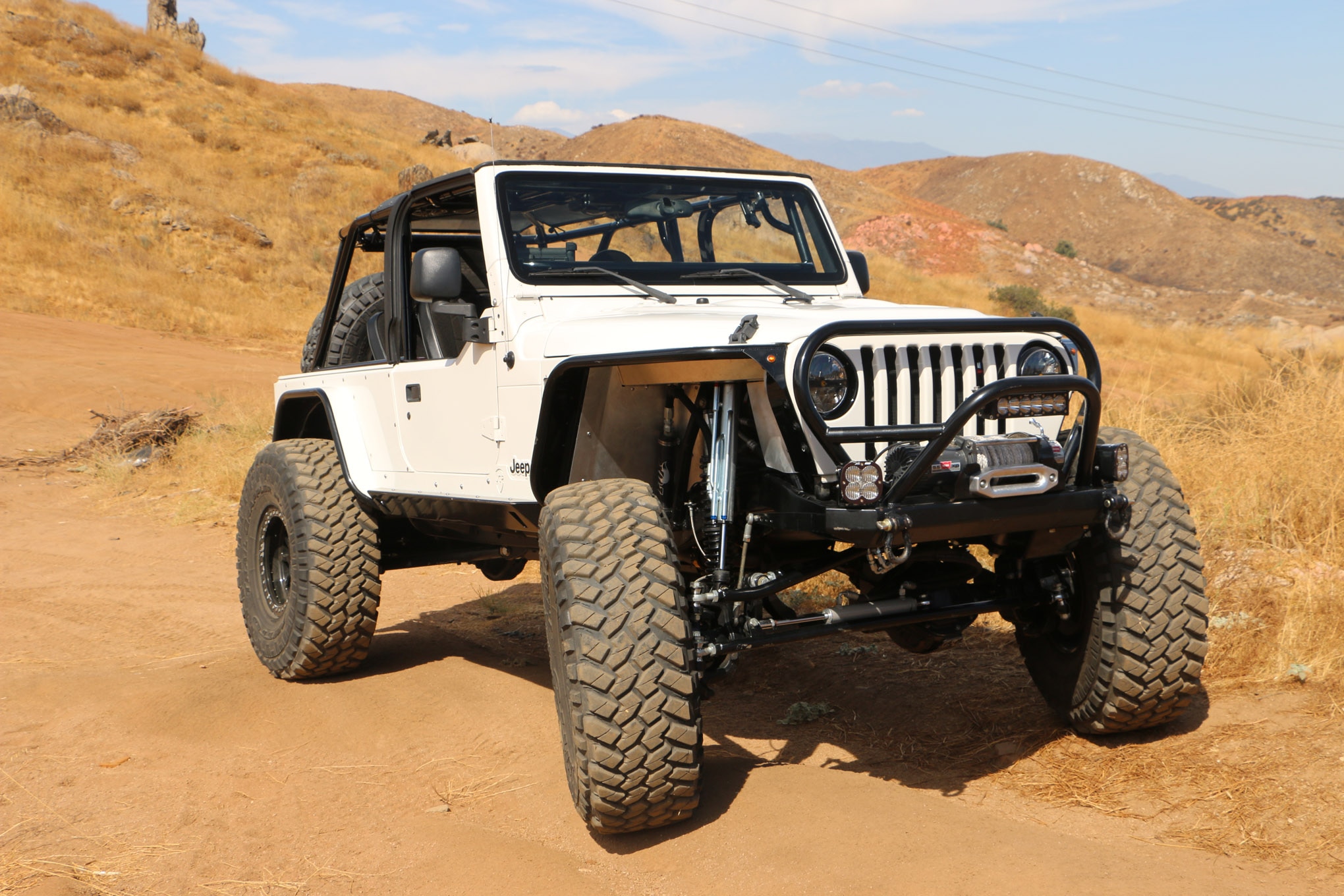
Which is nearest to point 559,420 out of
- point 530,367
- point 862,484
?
point 530,367

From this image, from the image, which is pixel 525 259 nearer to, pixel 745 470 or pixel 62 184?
pixel 745 470

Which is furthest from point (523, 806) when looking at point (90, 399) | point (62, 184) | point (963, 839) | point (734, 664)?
point (62, 184)

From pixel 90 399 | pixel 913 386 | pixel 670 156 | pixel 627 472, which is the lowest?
pixel 90 399

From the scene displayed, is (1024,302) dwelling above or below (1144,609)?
above

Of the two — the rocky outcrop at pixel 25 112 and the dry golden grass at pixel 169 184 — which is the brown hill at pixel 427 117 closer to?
the dry golden grass at pixel 169 184

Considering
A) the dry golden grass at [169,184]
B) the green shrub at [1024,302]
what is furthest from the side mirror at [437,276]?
the green shrub at [1024,302]

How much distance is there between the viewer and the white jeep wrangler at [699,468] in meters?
3.21

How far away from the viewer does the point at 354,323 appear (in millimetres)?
5973

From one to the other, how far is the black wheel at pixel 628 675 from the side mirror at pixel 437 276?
49.5 inches

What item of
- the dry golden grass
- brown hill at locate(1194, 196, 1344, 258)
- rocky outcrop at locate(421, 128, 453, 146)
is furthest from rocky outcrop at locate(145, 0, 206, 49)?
brown hill at locate(1194, 196, 1344, 258)

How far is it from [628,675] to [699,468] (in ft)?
3.02

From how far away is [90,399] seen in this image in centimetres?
1480

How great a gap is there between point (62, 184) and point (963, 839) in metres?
27.2

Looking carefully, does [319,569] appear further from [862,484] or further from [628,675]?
[862,484]
